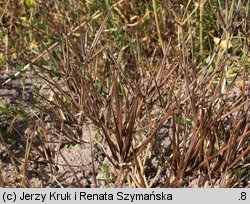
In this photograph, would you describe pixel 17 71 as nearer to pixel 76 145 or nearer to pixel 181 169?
pixel 76 145

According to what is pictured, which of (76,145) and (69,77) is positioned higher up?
(69,77)

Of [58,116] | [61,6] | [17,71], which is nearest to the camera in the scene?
[58,116]

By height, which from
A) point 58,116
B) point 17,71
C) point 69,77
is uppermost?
point 17,71

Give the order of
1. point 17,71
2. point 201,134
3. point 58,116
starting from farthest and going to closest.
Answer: point 17,71, point 58,116, point 201,134

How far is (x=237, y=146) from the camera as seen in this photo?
4.82ft

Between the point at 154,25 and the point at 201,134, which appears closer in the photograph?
the point at 201,134

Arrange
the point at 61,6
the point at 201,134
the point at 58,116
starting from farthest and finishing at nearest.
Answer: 1. the point at 61,6
2. the point at 58,116
3. the point at 201,134

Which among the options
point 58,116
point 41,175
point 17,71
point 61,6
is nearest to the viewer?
point 41,175

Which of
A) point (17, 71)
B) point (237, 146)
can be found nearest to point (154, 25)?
point (17, 71)

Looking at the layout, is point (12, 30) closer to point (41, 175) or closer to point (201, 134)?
point (41, 175)

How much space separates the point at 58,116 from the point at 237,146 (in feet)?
1.93
